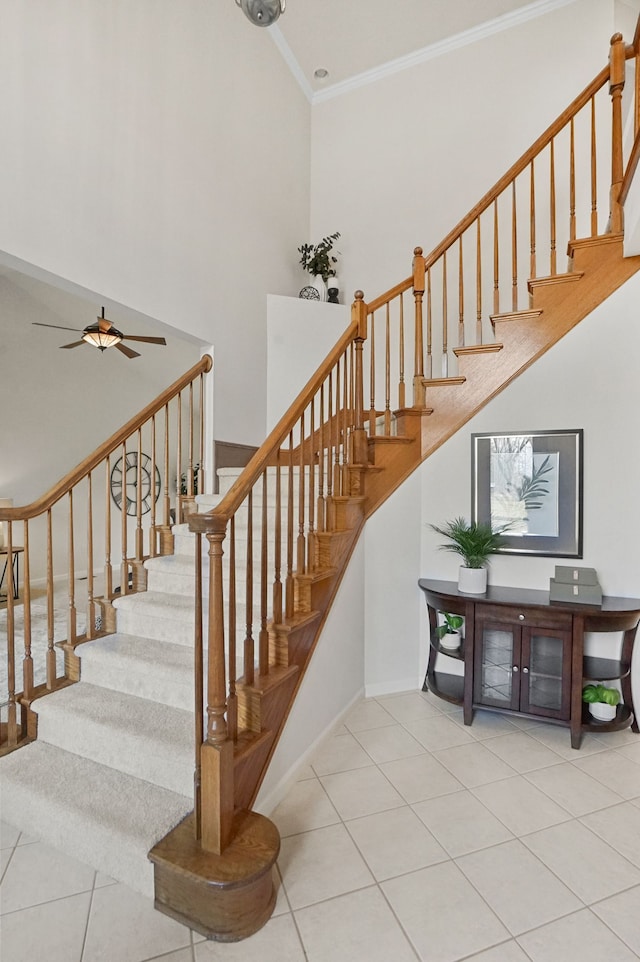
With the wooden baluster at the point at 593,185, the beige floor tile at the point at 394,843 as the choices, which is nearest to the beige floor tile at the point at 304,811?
the beige floor tile at the point at 394,843

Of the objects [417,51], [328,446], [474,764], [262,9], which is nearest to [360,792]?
[474,764]

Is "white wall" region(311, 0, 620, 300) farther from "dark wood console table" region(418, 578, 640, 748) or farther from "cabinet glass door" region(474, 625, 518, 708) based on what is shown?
"cabinet glass door" region(474, 625, 518, 708)

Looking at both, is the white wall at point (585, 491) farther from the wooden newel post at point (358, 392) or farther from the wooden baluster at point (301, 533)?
the wooden baluster at point (301, 533)

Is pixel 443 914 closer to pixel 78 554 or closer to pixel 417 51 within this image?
pixel 78 554

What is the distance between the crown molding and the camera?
4055 mm

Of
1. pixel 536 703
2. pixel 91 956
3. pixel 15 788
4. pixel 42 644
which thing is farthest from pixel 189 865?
pixel 42 644

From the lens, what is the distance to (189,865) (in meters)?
1.47

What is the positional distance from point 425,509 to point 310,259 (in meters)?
3.05

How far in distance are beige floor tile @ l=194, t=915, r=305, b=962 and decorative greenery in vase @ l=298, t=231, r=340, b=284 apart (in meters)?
4.77

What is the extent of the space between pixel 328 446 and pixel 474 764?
185 centimetres

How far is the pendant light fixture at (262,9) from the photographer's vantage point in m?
2.34

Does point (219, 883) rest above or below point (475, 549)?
below

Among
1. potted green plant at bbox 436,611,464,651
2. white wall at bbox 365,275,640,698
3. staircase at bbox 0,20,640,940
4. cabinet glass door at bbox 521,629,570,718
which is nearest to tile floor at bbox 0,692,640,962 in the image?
staircase at bbox 0,20,640,940

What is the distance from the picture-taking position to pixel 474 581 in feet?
9.23
